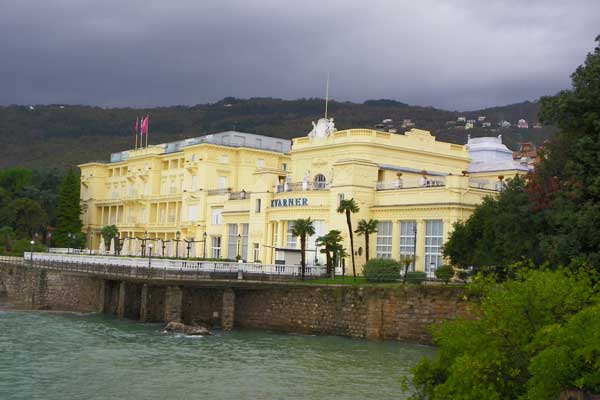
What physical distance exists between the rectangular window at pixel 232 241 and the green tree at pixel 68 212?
105ft

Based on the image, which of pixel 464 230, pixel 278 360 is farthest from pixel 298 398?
pixel 464 230

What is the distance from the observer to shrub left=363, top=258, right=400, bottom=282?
52.9 m

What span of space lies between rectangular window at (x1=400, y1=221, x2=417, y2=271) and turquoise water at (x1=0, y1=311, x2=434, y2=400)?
48.2ft

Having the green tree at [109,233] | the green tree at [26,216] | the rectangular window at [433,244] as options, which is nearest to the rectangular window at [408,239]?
the rectangular window at [433,244]

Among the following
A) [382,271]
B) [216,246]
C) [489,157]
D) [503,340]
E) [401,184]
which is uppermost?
[489,157]

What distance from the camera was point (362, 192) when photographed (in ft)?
207

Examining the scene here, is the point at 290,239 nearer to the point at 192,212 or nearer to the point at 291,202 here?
the point at 291,202

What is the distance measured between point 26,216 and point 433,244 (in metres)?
59.7

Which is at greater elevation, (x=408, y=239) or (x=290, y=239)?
(x=408, y=239)

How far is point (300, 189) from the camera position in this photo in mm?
69125

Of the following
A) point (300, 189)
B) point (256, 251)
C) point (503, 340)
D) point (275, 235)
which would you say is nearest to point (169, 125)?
point (256, 251)

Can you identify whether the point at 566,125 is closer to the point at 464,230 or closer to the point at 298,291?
the point at 464,230

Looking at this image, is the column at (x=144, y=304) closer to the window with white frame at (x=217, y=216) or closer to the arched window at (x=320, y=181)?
the arched window at (x=320, y=181)

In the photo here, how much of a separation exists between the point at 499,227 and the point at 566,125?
22.5 feet
